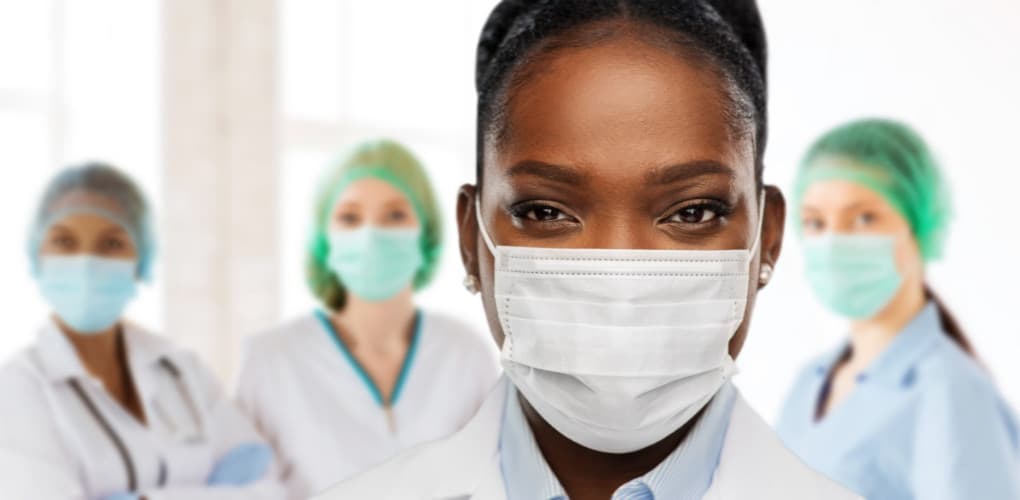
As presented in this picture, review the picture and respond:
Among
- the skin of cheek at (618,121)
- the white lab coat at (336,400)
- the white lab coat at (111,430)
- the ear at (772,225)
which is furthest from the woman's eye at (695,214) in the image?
the white lab coat at (336,400)

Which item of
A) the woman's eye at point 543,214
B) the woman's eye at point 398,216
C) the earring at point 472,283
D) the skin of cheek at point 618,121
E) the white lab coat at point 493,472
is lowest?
the white lab coat at point 493,472

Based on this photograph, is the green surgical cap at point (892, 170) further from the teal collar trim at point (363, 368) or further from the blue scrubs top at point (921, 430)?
the teal collar trim at point (363, 368)

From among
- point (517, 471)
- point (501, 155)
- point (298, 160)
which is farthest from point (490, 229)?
point (298, 160)


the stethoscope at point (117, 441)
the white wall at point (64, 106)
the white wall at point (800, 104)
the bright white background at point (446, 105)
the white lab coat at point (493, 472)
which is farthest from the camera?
the white wall at point (800, 104)

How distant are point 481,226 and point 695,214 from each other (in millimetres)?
249

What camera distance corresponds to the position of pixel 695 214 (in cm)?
104

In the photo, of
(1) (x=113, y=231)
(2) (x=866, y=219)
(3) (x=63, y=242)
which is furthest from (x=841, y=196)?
(3) (x=63, y=242)

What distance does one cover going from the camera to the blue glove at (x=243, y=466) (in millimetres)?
2486

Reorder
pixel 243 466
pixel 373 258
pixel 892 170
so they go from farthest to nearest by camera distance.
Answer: pixel 373 258 → pixel 892 170 → pixel 243 466

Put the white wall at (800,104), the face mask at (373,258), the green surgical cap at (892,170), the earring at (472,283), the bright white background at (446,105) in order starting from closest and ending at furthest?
the earring at (472,283)
the green surgical cap at (892,170)
the face mask at (373,258)
the bright white background at (446,105)
the white wall at (800,104)

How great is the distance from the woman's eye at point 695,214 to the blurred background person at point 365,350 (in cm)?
184

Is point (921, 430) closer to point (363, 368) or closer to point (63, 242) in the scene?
point (363, 368)

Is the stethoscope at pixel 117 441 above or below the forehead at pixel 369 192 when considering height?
below

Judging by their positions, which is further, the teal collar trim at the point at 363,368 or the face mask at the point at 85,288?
the teal collar trim at the point at 363,368
